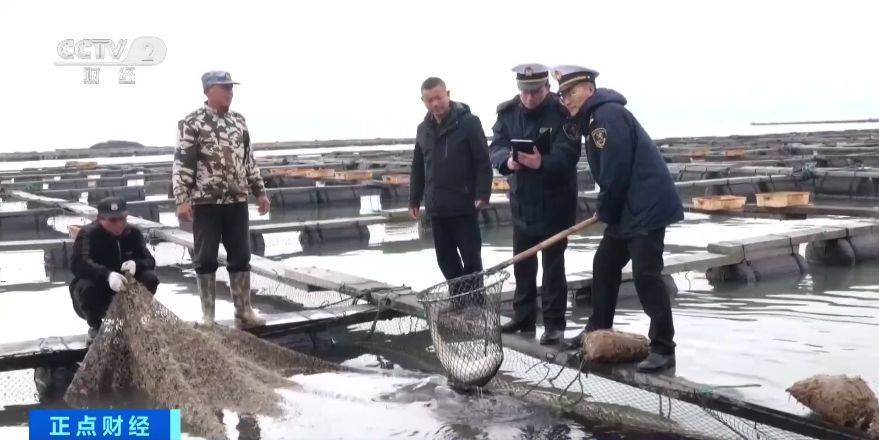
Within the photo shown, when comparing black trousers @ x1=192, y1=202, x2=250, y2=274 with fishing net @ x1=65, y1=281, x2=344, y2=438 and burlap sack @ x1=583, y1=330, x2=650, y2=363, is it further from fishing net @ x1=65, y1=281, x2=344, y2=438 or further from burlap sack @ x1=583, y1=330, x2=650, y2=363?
burlap sack @ x1=583, y1=330, x2=650, y2=363

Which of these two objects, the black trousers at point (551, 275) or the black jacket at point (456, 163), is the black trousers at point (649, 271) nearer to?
the black trousers at point (551, 275)

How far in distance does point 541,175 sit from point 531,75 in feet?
1.73

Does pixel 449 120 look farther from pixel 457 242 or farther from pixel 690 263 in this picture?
pixel 690 263

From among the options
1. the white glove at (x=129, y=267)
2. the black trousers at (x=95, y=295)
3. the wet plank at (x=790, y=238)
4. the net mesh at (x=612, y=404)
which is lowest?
the net mesh at (x=612, y=404)

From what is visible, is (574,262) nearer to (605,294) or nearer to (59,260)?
(605,294)

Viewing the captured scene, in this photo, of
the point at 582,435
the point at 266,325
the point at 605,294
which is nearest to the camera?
the point at 582,435

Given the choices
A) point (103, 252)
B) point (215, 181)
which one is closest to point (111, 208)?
point (103, 252)

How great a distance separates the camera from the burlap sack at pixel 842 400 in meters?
3.79

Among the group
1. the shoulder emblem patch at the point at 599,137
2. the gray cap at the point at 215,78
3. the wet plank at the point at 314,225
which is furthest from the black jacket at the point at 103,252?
the wet plank at the point at 314,225

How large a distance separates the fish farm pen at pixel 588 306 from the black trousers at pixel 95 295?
22cm

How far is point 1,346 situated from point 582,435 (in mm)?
3504

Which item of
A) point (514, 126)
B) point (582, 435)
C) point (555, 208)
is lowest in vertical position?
point (582, 435)

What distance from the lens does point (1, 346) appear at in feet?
18.5

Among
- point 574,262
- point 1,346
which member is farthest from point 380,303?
point 574,262
